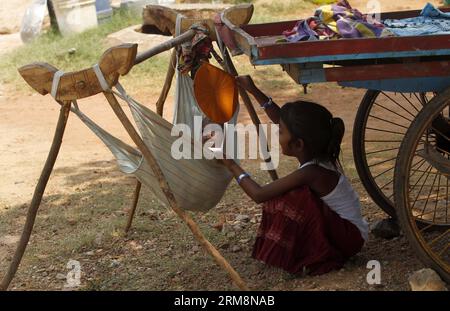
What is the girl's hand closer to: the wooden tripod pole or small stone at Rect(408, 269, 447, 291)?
the wooden tripod pole

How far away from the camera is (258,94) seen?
364 cm

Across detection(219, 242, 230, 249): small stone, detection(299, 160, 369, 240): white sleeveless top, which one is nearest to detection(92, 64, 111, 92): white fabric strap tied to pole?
detection(299, 160, 369, 240): white sleeveless top

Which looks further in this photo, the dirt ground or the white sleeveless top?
the dirt ground

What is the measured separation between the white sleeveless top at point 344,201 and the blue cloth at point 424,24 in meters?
0.69

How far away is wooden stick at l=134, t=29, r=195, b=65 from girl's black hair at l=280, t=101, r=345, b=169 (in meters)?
0.59

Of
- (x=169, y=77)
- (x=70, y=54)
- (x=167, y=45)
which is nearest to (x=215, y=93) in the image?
(x=167, y=45)

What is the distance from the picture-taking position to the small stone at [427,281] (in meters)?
3.05

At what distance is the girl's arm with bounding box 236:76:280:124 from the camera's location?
359 cm

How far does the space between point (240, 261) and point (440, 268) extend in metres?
1.11

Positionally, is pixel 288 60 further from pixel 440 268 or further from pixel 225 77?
pixel 440 268

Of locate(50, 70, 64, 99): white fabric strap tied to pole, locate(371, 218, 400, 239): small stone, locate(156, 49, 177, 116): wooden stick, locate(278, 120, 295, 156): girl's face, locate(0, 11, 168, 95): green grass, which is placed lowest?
locate(0, 11, 168, 95): green grass

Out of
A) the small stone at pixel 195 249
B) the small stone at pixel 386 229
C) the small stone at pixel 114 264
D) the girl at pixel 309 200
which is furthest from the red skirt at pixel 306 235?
the small stone at pixel 114 264

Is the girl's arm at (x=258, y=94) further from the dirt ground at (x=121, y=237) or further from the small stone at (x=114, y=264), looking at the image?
the small stone at (x=114, y=264)
